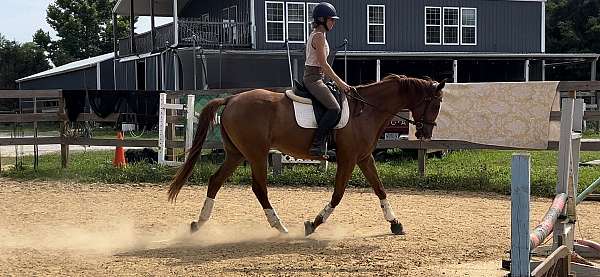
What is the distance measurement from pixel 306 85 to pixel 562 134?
320 centimetres

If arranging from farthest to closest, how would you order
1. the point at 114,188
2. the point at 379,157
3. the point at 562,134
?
the point at 379,157, the point at 114,188, the point at 562,134

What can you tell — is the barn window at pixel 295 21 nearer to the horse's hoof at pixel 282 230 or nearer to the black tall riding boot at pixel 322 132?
the black tall riding boot at pixel 322 132

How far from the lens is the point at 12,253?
6906 mm

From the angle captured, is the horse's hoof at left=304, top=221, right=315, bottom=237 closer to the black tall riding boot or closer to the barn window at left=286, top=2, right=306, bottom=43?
the black tall riding boot

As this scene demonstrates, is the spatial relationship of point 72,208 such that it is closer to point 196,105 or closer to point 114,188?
point 114,188

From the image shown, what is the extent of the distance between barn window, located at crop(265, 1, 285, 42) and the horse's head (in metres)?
20.6

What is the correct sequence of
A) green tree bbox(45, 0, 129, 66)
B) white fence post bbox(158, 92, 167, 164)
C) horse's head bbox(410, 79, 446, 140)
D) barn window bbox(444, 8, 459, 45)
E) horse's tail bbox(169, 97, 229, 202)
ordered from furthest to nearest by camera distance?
green tree bbox(45, 0, 129, 66), barn window bbox(444, 8, 459, 45), white fence post bbox(158, 92, 167, 164), horse's head bbox(410, 79, 446, 140), horse's tail bbox(169, 97, 229, 202)

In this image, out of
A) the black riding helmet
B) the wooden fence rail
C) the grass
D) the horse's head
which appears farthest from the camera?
the grass

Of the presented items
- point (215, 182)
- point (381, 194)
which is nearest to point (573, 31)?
point (381, 194)

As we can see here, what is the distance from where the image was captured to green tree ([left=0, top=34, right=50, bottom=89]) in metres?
57.1

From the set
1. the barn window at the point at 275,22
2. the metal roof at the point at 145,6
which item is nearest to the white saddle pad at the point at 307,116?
the barn window at the point at 275,22

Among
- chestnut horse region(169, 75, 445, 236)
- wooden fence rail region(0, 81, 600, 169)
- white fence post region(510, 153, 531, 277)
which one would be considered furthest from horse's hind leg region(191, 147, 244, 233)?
white fence post region(510, 153, 531, 277)

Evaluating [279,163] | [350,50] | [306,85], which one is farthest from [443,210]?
[350,50]

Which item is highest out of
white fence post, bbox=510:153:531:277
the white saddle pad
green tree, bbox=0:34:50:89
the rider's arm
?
green tree, bbox=0:34:50:89
